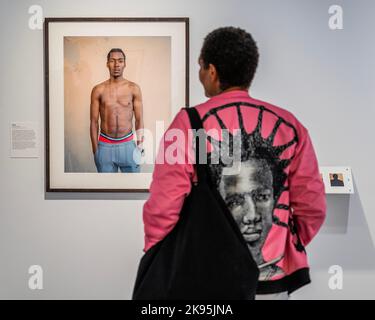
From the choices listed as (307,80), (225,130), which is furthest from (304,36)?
(225,130)

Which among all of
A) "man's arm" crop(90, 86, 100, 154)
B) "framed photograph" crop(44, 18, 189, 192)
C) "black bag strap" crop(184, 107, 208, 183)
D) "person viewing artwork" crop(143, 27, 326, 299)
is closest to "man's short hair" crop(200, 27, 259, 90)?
"person viewing artwork" crop(143, 27, 326, 299)

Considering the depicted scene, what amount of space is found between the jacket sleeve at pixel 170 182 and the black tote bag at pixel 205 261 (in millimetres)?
30

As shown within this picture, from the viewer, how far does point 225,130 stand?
1.19m

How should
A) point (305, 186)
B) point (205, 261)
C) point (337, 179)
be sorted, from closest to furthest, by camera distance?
point (205, 261) → point (305, 186) → point (337, 179)

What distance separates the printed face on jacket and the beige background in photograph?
92cm

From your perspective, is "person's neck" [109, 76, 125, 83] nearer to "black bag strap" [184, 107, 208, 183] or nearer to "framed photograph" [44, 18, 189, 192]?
"framed photograph" [44, 18, 189, 192]

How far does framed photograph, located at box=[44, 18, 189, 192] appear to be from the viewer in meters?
2.05

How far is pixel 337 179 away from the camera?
6.66ft

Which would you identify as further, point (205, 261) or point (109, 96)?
point (109, 96)

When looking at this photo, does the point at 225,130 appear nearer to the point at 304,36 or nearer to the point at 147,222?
the point at 147,222

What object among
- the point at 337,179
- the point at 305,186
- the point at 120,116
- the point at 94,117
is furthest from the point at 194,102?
the point at 305,186

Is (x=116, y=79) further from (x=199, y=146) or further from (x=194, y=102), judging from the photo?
(x=199, y=146)

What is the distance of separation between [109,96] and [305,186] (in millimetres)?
1130

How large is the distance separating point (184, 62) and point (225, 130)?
938 mm
